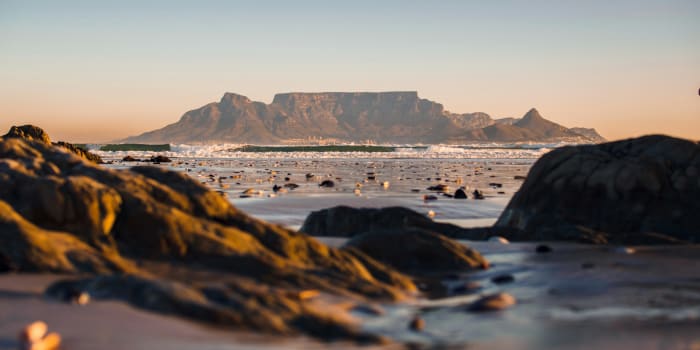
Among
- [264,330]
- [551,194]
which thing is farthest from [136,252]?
[551,194]

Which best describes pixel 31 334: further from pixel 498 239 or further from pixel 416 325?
pixel 498 239

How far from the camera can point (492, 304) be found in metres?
5.31

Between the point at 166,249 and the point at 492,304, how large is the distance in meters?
2.75

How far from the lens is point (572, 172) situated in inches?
434

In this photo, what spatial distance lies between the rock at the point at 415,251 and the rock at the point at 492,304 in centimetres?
187

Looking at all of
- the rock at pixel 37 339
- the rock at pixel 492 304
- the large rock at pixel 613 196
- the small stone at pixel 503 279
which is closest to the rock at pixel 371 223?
the large rock at pixel 613 196

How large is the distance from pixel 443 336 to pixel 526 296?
1625 millimetres

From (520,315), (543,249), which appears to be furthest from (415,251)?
(520,315)

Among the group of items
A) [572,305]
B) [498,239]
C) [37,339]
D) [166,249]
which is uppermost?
[166,249]

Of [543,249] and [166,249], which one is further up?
[166,249]

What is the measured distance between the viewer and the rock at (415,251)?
7.46 meters

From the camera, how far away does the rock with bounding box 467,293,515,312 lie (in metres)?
5.28

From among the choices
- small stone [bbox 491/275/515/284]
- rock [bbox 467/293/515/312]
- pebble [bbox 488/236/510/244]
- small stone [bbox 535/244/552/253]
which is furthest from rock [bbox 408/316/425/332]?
pebble [bbox 488/236/510/244]

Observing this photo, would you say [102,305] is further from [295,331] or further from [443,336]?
[443,336]
